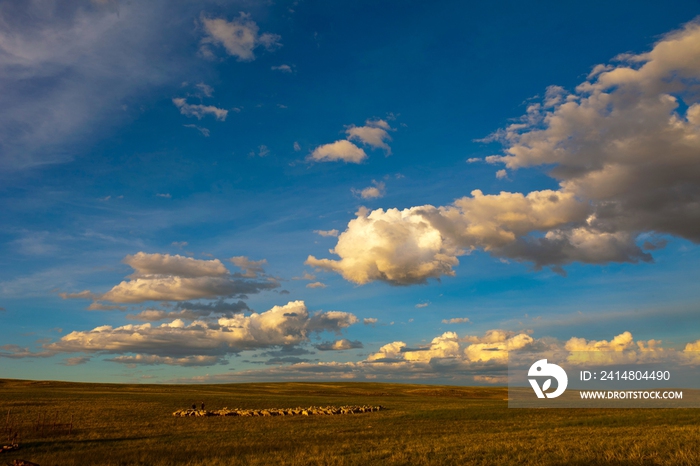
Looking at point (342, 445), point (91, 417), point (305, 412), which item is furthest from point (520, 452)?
point (91, 417)

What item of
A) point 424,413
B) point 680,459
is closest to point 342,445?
point 680,459

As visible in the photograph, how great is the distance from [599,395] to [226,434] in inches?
3229

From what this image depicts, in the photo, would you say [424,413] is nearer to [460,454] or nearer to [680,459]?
[460,454]

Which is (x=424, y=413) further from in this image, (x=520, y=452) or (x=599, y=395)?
(x=599, y=395)

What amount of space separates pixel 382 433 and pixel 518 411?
2956cm

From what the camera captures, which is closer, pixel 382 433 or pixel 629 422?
pixel 382 433

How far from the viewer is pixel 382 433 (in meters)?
37.2

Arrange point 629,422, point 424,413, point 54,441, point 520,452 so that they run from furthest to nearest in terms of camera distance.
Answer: point 424,413 < point 629,422 < point 54,441 < point 520,452

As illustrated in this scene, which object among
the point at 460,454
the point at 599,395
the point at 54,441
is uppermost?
the point at 460,454

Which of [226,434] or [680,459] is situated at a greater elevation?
[680,459]

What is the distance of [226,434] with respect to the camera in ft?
124

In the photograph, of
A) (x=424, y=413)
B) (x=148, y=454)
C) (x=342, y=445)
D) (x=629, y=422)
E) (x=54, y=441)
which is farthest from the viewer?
(x=424, y=413)

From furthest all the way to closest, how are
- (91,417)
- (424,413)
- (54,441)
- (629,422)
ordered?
(424,413) < (91,417) < (629,422) < (54,441)

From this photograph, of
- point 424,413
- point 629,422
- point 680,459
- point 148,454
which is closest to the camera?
point 680,459
